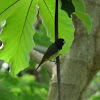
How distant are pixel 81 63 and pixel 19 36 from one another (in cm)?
54

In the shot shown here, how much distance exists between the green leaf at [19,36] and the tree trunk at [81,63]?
480 mm

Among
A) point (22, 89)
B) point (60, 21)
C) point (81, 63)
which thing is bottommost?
point (22, 89)

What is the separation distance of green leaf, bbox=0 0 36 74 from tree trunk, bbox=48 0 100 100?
480 mm

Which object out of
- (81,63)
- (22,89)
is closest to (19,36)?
(81,63)

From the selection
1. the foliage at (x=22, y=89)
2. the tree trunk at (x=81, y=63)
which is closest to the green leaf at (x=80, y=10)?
the tree trunk at (x=81, y=63)

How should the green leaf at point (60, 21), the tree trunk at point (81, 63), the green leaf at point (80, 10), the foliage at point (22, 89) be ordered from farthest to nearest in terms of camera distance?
the foliage at point (22, 89) < the tree trunk at point (81, 63) < the green leaf at point (60, 21) < the green leaf at point (80, 10)

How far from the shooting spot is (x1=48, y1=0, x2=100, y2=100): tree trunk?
5.19 feet

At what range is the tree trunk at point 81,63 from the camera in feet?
5.19

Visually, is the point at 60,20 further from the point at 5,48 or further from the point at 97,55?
the point at 97,55

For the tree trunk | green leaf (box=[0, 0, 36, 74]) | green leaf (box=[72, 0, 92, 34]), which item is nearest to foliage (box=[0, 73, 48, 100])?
the tree trunk

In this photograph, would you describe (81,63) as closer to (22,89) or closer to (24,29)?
(24,29)

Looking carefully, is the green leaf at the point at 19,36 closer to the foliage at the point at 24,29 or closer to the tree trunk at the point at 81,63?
the foliage at the point at 24,29

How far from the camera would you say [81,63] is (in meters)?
1.60

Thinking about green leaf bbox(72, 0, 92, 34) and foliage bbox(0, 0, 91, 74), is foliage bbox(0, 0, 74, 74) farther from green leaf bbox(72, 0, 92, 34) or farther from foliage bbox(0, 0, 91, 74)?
green leaf bbox(72, 0, 92, 34)
